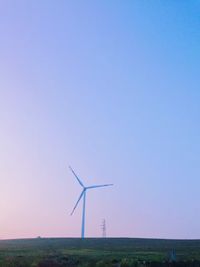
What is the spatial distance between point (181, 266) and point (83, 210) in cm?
6996

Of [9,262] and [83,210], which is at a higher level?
[83,210]

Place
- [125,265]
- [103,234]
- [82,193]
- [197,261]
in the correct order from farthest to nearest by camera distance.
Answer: [103,234], [82,193], [197,261], [125,265]

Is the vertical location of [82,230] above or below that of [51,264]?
above

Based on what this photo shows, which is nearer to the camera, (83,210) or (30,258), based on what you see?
(30,258)

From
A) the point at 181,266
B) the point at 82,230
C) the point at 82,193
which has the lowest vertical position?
the point at 181,266

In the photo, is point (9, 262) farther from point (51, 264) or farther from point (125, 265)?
point (125, 265)

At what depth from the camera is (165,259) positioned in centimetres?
5112

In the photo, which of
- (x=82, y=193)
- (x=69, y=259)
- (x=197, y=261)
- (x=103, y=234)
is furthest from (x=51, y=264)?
(x=103, y=234)

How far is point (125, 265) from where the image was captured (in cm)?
4588

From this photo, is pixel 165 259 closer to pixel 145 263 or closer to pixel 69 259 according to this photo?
pixel 145 263

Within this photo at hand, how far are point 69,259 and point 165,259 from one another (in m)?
11.9

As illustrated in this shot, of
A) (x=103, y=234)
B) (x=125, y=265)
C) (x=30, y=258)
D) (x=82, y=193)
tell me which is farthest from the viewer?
(x=103, y=234)

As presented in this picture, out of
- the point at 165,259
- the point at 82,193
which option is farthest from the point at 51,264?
the point at 82,193

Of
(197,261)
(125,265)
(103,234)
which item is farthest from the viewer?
(103,234)
